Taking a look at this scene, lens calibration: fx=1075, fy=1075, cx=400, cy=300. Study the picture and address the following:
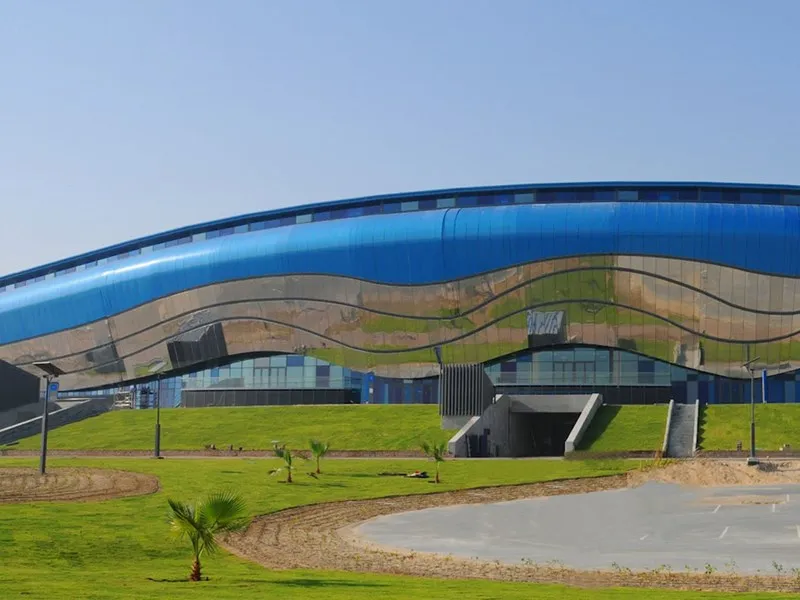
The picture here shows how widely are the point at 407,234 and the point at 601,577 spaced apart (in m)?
78.2

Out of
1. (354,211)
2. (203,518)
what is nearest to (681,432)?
(354,211)

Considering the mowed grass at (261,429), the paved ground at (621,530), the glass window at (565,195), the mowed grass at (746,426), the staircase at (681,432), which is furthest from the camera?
the glass window at (565,195)

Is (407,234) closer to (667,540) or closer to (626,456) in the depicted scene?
(626,456)

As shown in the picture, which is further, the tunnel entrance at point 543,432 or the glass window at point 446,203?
the glass window at point 446,203

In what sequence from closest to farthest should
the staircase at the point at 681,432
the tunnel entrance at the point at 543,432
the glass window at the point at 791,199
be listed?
the staircase at the point at 681,432, the tunnel entrance at the point at 543,432, the glass window at the point at 791,199

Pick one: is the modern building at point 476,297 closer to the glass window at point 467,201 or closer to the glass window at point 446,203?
the glass window at point 467,201

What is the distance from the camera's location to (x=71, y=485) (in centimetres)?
4491

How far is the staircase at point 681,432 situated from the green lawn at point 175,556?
12621 millimetres

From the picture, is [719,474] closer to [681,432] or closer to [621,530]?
[681,432]

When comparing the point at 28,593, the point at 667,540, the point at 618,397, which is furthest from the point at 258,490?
the point at 618,397

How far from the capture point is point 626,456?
62.7 meters

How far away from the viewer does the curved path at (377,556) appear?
23.4m

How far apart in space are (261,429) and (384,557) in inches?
2143

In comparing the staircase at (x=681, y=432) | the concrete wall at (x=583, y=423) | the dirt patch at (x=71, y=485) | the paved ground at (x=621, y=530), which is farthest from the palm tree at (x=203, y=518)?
the staircase at (x=681, y=432)
